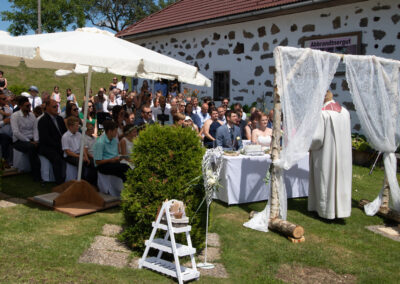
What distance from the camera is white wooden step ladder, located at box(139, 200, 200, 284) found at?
3475 mm

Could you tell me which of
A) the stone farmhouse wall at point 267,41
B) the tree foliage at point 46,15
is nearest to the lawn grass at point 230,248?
the stone farmhouse wall at point 267,41

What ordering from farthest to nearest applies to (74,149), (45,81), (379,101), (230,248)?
(45,81), (74,149), (379,101), (230,248)

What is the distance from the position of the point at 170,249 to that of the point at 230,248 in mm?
1090

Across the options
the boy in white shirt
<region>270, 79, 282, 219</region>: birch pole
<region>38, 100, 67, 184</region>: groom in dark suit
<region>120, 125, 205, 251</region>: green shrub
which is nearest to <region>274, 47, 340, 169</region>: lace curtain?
<region>270, 79, 282, 219</region>: birch pole

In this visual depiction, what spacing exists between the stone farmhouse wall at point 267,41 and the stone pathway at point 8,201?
7379mm

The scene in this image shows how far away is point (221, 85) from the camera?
12719mm

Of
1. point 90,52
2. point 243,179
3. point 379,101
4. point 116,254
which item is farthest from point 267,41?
point 116,254

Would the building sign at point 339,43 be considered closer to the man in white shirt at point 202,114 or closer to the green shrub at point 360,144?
the green shrub at point 360,144

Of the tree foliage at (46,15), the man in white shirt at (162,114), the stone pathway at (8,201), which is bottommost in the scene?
the stone pathway at (8,201)

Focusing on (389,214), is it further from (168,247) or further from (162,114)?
(162,114)

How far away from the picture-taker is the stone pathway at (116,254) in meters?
3.76

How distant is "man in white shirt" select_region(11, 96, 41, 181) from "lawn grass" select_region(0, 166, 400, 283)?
932mm

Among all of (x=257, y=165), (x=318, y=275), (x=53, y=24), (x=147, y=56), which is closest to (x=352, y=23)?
(x=257, y=165)

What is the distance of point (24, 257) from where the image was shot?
3684mm
